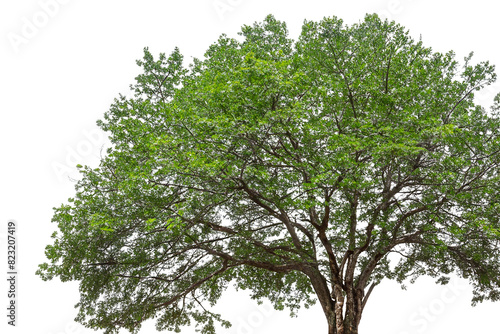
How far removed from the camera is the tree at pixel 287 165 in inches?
365

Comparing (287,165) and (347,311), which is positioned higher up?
(287,165)

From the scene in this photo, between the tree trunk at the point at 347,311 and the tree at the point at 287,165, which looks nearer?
the tree at the point at 287,165

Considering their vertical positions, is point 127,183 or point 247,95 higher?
point 247,95

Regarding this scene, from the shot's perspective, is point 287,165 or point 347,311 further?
point 347,311

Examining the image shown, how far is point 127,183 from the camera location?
9141 millimetres

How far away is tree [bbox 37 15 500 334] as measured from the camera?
927 centimetres

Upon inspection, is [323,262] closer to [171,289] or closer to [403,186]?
[403,186]

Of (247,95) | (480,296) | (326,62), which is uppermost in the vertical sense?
(326,62)

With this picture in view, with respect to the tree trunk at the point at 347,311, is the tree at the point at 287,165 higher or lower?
higher

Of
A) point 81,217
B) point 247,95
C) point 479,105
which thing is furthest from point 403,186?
point 81,217

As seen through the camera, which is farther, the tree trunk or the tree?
the tree trunk

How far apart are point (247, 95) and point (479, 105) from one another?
7.19m

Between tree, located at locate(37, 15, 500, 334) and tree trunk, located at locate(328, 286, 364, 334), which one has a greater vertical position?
tree, located at locate(37, 15, 500, 334)

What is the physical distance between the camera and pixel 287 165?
10.5 meters
